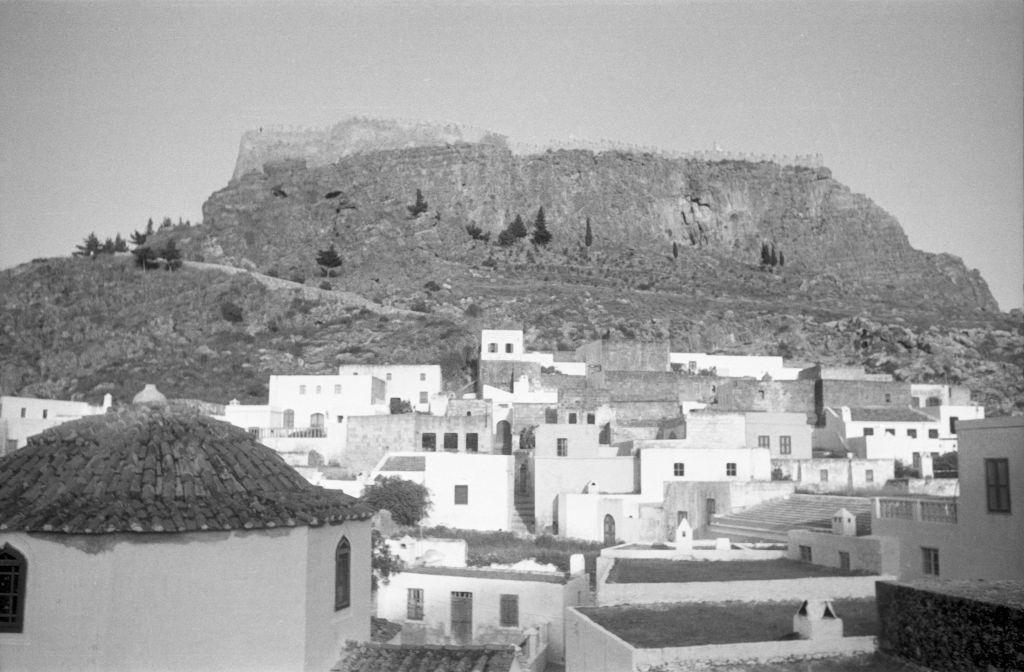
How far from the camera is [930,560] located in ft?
45.6

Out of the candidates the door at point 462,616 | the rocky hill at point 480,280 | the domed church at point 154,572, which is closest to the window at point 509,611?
the door at point 462,616

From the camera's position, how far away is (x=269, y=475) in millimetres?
7672

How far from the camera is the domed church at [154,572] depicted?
665 cm

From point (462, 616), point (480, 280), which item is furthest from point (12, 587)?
point (480, 280)

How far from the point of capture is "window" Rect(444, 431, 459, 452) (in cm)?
2717

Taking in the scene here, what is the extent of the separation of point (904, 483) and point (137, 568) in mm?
20649

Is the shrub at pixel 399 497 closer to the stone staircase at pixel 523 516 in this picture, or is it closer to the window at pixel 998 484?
the stone staircase at pixel 523 516

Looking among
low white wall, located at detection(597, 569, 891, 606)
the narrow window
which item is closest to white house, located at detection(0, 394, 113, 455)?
low white wall, located at detection(597, 569, 891, 606)

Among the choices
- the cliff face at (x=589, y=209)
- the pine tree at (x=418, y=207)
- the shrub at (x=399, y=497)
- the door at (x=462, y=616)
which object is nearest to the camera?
the door at (x=462, y=616)

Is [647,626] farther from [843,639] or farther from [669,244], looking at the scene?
[669,244]

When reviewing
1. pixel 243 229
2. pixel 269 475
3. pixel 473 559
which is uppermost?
pixel 243 229

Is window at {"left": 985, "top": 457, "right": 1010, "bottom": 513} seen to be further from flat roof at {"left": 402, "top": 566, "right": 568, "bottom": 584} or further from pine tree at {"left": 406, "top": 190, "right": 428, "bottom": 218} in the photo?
pine tree at {"left": 406, "top": 190, "right": 428, "bottom": 218}

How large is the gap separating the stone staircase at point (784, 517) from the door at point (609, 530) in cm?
221

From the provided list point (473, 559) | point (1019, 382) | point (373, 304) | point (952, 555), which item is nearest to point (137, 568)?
point (952, 555)
